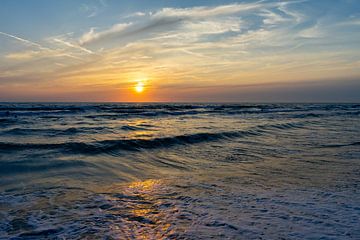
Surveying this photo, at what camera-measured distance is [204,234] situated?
12.3 ft

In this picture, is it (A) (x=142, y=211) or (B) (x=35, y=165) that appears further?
(B) (x=35, y=165)

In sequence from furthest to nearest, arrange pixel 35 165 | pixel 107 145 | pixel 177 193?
pixel 107 145 → pixel 35 165 → pixel 177 193

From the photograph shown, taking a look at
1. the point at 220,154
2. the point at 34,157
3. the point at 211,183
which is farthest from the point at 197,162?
the point at 34,157

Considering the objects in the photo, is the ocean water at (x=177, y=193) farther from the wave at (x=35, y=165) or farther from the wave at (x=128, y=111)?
the wave at (x=128, y=111)

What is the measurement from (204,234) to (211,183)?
8.68 ft

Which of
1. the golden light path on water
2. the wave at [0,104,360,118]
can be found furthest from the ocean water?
the wave at [0,104,360,118]

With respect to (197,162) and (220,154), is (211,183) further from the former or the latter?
(220,154)

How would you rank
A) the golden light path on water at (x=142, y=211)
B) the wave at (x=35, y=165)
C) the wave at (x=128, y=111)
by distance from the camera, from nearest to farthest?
the golden light path on water at (x=142, y=211), the wave at (x=35, y=165), the wave at (x=128, y=111)

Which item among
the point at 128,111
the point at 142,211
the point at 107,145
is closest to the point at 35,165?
the point at 107,145

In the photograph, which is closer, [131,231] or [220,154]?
[131,231]

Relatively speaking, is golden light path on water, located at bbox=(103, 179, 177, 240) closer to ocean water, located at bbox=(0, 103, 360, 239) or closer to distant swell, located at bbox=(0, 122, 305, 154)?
A: ocean water, located at bbox=(0, 103, 360, 239)

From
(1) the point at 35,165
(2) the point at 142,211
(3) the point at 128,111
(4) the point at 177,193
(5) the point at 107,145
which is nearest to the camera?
(2) the point at 142,211

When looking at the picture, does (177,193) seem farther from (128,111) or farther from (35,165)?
(128,111)

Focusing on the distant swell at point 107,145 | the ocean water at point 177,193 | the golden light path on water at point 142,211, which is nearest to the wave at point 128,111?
the distant swell at point 107,145
